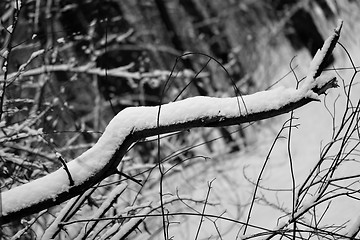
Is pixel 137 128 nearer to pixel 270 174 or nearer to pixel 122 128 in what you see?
pixel 122 128

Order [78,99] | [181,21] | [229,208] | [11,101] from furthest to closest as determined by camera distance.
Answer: [181,21], [78,99], [229,208], [11,101]

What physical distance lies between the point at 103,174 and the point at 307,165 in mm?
5193

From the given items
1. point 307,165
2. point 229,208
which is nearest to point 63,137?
point 229,208

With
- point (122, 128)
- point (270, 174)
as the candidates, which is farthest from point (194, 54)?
point (122, 128)

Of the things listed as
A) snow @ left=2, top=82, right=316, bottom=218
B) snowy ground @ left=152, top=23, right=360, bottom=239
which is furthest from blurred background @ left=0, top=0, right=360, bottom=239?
snow @ left=2, top=82, right=316, bottom=218

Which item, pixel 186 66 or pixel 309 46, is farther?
pixel 309 46

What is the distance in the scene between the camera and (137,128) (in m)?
Result: 2.32

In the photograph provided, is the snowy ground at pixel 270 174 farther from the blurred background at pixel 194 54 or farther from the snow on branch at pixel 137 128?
the snow on branch at pixel 137 128

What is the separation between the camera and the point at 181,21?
41.3ft

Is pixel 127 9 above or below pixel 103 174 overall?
above

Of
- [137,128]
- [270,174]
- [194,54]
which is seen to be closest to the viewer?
[137,128]

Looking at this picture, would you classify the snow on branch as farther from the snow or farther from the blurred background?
the blurred background

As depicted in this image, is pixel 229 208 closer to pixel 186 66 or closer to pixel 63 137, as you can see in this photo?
pixel 63 137

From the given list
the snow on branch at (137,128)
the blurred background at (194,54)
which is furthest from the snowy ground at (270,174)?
the snow on branch at (137,128)
